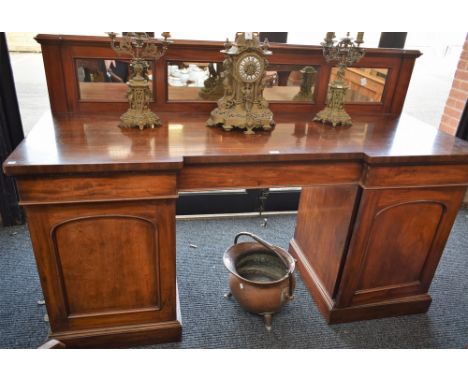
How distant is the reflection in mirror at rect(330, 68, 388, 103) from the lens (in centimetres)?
200

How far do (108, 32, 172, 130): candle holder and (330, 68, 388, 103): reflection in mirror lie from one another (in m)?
1.04

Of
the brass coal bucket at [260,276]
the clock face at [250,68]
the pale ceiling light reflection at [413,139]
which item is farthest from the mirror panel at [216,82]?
the brass coal bucket at [260,276]

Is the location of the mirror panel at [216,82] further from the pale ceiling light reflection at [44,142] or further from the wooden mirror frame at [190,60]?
the pale ceiling light reflection at [44,142]

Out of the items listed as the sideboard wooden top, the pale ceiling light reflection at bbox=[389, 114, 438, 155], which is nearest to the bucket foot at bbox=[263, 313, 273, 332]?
the sideboard wooden top

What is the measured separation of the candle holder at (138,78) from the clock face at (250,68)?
0.32 metres

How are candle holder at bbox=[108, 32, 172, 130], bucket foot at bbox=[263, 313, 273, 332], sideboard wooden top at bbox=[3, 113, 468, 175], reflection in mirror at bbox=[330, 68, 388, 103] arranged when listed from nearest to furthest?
sideboard wooden top at bbox=[3, 113, 468, 175] < candle holder at bbox=[108, 32, 172, 130] < bucket foot at bbox=[263, 313, 273, 332] < reflection in mirror at bbox=[330, 68, 388, 103]

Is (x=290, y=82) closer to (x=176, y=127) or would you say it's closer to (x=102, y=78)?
(x=176, y=127)

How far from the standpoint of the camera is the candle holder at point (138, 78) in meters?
1.46

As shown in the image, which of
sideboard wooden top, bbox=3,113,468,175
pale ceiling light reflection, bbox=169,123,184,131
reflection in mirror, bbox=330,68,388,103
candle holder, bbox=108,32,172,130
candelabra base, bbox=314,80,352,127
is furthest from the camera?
reflection in mirror, bbox=330,68,388,103

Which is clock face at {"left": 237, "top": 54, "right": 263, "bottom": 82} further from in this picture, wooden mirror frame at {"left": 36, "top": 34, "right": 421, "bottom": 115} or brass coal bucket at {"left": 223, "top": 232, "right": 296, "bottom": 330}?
brass coal bucket at {"left": 223, "top": 232, "right": 296, "bottom": 330}

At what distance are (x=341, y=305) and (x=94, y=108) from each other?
154 cm

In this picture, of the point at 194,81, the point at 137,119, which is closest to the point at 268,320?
the point at 137,119

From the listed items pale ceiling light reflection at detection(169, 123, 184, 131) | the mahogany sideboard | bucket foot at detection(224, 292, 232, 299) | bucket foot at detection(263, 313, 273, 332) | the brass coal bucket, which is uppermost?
pale ceiling light reflection at detection(169, 123, 184, 131)

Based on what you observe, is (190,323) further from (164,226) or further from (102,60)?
(102,60)
